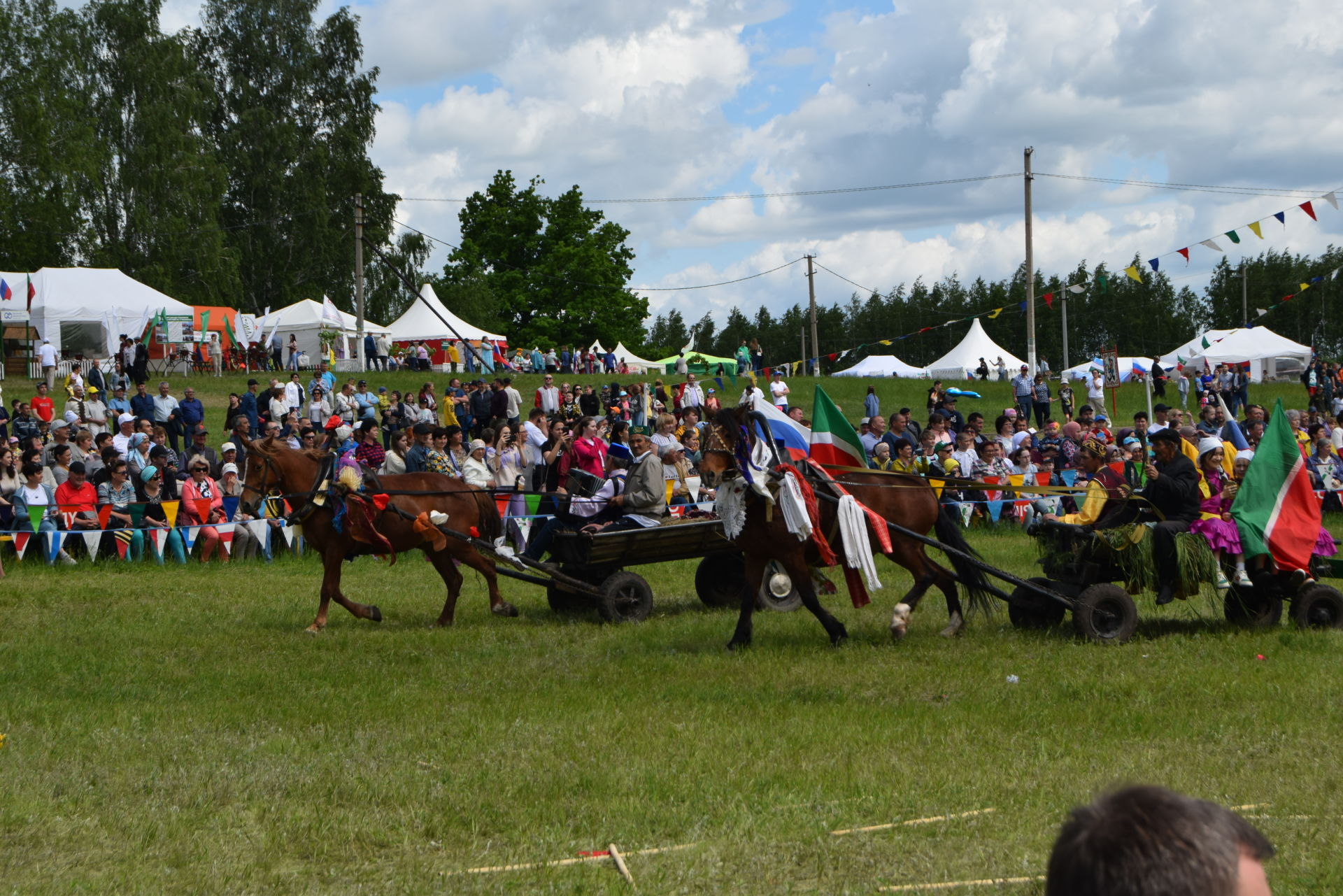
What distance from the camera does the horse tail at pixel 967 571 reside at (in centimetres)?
1031

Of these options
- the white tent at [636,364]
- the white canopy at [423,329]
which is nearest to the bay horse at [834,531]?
the white canopy at [423,329]

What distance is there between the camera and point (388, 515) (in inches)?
456

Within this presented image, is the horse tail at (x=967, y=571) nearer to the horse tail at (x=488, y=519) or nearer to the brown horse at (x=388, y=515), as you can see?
the brown horse at (x=388, y=515)

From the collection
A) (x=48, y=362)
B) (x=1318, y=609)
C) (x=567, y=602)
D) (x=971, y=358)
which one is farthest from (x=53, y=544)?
(x=971, y=358)

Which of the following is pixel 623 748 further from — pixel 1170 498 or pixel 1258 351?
pixel 1258 351

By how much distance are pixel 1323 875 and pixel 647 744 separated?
3409 millimetres

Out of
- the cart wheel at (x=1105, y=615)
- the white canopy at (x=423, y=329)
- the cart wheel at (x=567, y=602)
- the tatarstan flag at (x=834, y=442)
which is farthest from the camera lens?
the white canopy at (x=423, y=329)

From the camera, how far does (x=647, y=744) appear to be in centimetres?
702

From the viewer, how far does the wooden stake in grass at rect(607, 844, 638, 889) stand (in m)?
5.01

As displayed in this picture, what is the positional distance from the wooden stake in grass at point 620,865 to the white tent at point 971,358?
169ft

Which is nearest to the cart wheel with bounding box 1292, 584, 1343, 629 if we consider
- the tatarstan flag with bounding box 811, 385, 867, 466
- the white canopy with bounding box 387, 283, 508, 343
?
the tatarstan flag with bounding box 811, 385, 867, 466

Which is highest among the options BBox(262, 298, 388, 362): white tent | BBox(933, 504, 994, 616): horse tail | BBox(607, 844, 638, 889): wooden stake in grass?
BBox(262, 298, 388, 362): white tent

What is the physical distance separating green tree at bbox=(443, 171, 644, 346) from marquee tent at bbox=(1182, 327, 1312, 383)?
30.2 meters

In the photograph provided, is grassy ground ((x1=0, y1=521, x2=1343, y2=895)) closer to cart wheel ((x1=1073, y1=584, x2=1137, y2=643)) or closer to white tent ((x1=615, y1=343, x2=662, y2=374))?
cart wheel ((x1=1073, y1=584, x2=1137, y2=643))
